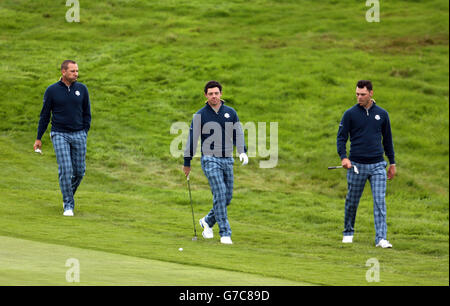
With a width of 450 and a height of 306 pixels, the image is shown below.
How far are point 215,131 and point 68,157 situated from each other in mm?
3181

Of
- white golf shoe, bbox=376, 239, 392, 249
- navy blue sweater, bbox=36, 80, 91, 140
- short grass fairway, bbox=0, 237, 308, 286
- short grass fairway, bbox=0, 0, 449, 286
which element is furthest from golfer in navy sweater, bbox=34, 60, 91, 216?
white golf shoe, bbox=376, 239, 392, 249

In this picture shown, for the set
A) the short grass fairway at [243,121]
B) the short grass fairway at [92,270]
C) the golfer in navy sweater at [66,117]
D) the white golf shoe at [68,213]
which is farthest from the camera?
the white golf shoe at [68,213]

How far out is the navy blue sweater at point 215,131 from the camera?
1338 centimetres

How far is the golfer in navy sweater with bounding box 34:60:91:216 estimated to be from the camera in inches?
584

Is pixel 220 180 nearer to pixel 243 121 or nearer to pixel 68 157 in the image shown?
pixel 68 157

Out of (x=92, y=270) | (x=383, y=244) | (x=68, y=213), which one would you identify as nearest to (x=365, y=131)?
(x=383, y=244)

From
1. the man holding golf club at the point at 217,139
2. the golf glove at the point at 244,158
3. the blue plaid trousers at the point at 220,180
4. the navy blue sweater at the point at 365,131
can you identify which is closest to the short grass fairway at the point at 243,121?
the blue plaid trousers at the point at 220,180

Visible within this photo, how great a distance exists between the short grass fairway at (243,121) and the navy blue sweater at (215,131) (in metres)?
1.57

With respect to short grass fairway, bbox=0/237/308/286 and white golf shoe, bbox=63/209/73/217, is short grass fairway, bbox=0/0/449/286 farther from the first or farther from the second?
white golf shoe, bbox=63/209/73/217

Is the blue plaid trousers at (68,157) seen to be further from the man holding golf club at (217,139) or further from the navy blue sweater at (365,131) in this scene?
the navy blue sweater at (365,131)

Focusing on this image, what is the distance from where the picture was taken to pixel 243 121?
30891 mm

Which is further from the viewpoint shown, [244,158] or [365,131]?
[365,131]

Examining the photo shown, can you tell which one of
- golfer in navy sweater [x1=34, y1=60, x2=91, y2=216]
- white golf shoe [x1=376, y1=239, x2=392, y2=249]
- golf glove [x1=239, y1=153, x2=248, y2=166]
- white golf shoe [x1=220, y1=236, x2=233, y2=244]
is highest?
golfer in navy sweater [x1=34, y1=60, x2=91, y2=216]
